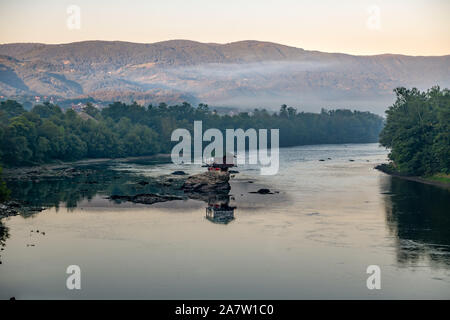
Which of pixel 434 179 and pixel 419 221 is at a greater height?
pixel 434 179

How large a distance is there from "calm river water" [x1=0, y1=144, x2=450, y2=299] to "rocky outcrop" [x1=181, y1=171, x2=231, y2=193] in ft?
10.8

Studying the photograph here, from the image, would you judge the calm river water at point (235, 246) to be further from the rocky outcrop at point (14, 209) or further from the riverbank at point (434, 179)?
the riverbank at point (434, 179)

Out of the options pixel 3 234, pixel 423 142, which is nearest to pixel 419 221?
pixel 3 234

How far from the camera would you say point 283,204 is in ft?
307

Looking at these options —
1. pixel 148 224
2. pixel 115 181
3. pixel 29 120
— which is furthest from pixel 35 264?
pixel 29 120

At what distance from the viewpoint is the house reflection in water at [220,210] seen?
80419 mm

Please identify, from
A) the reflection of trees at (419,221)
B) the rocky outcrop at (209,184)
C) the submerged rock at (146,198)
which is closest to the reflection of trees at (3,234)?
the submerged rock at (146,198)

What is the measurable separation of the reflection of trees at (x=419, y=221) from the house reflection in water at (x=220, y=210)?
22265 millimetres

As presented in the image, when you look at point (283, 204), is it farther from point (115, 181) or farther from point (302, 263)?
point (115, 181)

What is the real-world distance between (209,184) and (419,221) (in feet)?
143

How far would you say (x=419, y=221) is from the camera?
257 feet

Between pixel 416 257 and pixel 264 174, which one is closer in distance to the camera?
pixel 416 257

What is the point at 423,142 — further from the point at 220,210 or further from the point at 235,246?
the point at 235,246
